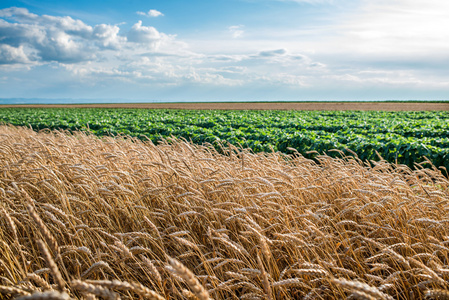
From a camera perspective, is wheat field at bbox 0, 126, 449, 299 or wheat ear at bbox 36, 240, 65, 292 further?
wheat field at bbox 0, 126, 449, 299

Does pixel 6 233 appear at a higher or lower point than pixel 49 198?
lower

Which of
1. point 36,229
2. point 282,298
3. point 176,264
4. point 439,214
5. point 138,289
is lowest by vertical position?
point 282,298

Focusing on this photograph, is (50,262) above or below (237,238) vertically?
above

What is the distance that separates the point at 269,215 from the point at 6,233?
3.39 m

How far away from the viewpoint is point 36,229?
3.55 metres

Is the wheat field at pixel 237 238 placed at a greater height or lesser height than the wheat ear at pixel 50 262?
lesser

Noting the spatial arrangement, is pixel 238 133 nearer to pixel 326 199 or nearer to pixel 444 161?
pixel 444 161

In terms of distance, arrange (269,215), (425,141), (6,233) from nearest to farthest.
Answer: (269,215) → (6,233) → (425,141)

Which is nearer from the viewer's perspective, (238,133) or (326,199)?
(326,199)

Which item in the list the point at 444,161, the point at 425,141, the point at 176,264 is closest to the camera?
the point at 176,264

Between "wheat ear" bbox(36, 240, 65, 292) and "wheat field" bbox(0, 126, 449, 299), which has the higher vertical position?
"wheat ear" bbox(36, 240, 65, 292)

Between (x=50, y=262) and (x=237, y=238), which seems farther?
(x=237, y=238)

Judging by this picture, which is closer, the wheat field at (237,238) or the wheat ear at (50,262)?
the wheat ear at (50,262)

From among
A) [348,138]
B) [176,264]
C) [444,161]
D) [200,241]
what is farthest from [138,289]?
[348,138]
